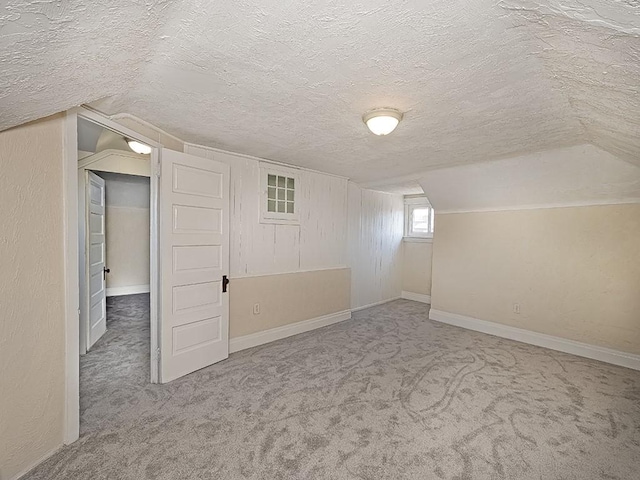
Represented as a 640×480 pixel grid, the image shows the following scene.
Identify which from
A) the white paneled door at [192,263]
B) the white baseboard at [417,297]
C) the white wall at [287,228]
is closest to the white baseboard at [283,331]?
the white paneled door at [192,263]

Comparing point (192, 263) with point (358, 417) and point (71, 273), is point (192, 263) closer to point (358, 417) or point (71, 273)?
point (71, 273)

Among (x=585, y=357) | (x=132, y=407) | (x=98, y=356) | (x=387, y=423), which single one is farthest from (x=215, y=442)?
(x=585, y=357)

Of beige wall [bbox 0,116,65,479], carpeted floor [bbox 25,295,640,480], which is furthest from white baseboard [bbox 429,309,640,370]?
beige wall [bbox 0,116,65,479]

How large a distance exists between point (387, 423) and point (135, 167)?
4.94 m

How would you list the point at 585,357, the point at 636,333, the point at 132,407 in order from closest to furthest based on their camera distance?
1. the point at 132,407
2. the point at 636,333
3. the point at 585,357

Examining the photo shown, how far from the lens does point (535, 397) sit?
2602mm

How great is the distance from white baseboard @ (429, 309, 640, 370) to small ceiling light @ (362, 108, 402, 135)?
3.54 m

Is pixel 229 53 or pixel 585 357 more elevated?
pixel 229 53

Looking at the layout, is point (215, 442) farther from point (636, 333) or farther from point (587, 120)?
point (636, 333)

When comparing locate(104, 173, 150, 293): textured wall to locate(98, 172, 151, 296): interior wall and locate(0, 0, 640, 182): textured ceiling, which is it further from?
locate(0, 0, 640, 182): textured ceiling

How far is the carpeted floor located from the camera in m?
1.80

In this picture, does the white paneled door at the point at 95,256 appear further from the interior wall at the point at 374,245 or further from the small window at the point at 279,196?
the interior wall at the point at 374,245

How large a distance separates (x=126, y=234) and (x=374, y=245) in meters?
5.39

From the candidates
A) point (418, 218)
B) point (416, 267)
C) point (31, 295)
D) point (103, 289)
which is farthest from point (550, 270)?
point (103, 289)
